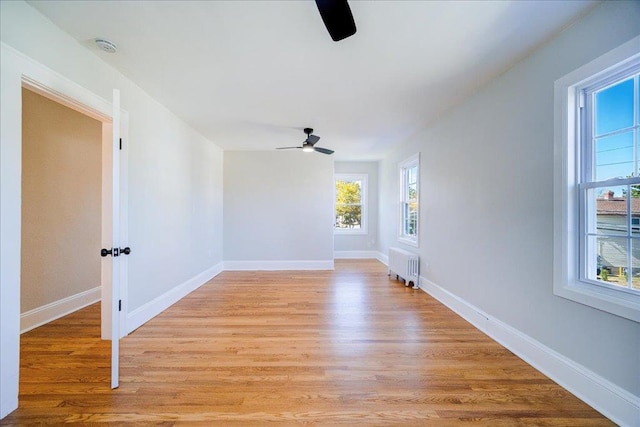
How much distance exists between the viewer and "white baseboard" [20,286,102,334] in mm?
2816

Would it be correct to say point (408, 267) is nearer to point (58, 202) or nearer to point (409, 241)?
point (409, 241)

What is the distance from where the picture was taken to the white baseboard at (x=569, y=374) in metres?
1.59

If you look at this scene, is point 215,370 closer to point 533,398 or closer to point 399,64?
Result: point 533,398

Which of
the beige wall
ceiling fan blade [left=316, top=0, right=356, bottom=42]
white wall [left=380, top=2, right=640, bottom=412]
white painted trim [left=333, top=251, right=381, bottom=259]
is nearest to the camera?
ceiling fan blade [left=316, top=0, right=356, bottom=42]

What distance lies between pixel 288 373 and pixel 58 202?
11.2ft

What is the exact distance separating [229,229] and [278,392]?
4.47 meters

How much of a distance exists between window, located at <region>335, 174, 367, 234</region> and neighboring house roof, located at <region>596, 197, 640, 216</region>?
5.65 meters

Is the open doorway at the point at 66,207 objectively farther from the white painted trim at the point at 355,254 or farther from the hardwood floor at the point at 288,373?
the white painted trim at the point at 355,254

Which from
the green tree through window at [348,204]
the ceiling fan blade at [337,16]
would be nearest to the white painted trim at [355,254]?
the green tree through window at [348,204]

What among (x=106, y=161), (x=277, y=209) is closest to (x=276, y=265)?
(x=277, y=209)

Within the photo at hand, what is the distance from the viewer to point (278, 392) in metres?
1.88

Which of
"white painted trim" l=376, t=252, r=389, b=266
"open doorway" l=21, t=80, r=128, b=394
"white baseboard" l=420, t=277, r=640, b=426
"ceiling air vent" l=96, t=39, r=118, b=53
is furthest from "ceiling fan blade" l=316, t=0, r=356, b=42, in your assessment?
"white painted trim" l=376, t=252, r=389, b=266

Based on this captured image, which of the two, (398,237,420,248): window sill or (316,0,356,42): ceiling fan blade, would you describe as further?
(398,237,420,248): window sill

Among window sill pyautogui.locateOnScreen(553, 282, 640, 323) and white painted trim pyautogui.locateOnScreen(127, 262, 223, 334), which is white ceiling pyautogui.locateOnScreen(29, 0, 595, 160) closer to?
window sill pyautogui.locateOnScreen(553, 282, 640, 323)
